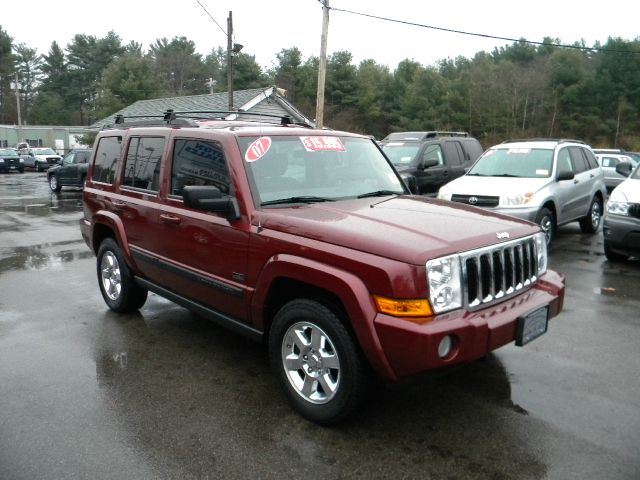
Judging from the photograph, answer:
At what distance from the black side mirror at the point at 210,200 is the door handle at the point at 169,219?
2.39ft

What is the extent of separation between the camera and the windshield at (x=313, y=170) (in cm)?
407

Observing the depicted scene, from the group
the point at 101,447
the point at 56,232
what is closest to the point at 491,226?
the point at 101,447

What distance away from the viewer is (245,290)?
3896mm

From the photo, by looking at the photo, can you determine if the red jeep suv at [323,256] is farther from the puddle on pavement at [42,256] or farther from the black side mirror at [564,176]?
the black side mirror at [564,176]

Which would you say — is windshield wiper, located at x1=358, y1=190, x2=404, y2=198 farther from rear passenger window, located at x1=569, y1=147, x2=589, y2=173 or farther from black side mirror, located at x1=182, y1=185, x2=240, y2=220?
rear passenger window, located at x1=569, y1=147, x2=589, y2=173

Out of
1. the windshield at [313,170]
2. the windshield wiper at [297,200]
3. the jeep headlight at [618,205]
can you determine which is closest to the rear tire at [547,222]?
the jeep headlight at [618,205]

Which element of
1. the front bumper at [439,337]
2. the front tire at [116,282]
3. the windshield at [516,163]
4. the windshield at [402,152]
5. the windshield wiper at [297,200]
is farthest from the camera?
the windshield at [402,152]

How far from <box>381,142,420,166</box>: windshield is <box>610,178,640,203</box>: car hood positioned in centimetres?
534

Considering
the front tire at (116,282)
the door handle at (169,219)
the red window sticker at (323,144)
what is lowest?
the front tire at (116,282)

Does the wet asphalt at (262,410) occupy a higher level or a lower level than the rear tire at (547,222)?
lower

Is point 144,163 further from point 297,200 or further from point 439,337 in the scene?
point 439,337

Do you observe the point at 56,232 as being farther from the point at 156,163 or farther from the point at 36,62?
the point at 36,62

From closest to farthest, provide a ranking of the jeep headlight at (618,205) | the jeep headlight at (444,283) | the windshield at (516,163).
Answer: the jeep headlight at (444,283) < the jeep headlight at (618,205) < the windshield at (516,163)

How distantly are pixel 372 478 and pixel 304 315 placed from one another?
101cm
